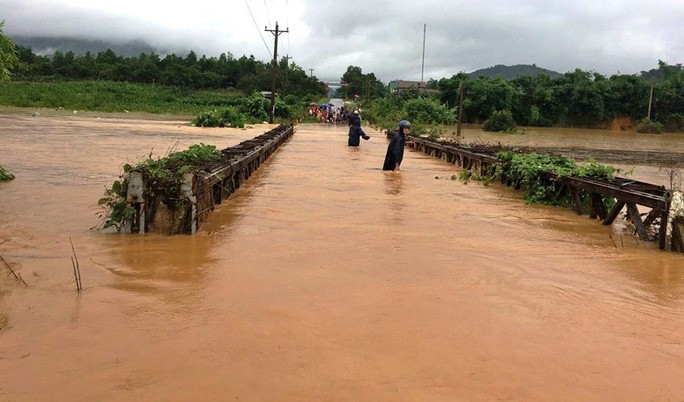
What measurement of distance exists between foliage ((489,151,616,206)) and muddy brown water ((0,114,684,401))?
151 cm

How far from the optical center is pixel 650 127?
193ft

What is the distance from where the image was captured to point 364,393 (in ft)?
11.5

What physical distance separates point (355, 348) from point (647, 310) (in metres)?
2.64

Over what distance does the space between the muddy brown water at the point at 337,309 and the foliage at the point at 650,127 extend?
182ft

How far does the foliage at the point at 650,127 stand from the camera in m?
58.8

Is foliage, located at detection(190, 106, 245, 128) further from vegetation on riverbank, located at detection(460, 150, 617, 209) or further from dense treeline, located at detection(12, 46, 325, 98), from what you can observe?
dense treeline, located at detection(12, 46, 325, 98)

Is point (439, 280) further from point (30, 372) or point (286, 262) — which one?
point (30, 372)

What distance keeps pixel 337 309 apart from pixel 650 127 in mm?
61200

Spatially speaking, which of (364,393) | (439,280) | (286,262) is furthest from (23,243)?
(364,393)

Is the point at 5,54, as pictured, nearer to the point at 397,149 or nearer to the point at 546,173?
the point at 397,149

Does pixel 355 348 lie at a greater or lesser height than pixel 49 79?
lesser

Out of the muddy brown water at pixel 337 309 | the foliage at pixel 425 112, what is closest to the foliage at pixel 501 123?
the foliage at pixel 425 112

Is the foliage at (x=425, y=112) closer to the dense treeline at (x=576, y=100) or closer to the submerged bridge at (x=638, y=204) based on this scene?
the dense treeline at (x=576, y=100)

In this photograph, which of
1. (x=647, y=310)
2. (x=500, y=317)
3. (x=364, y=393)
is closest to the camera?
(x=364, y=393)
